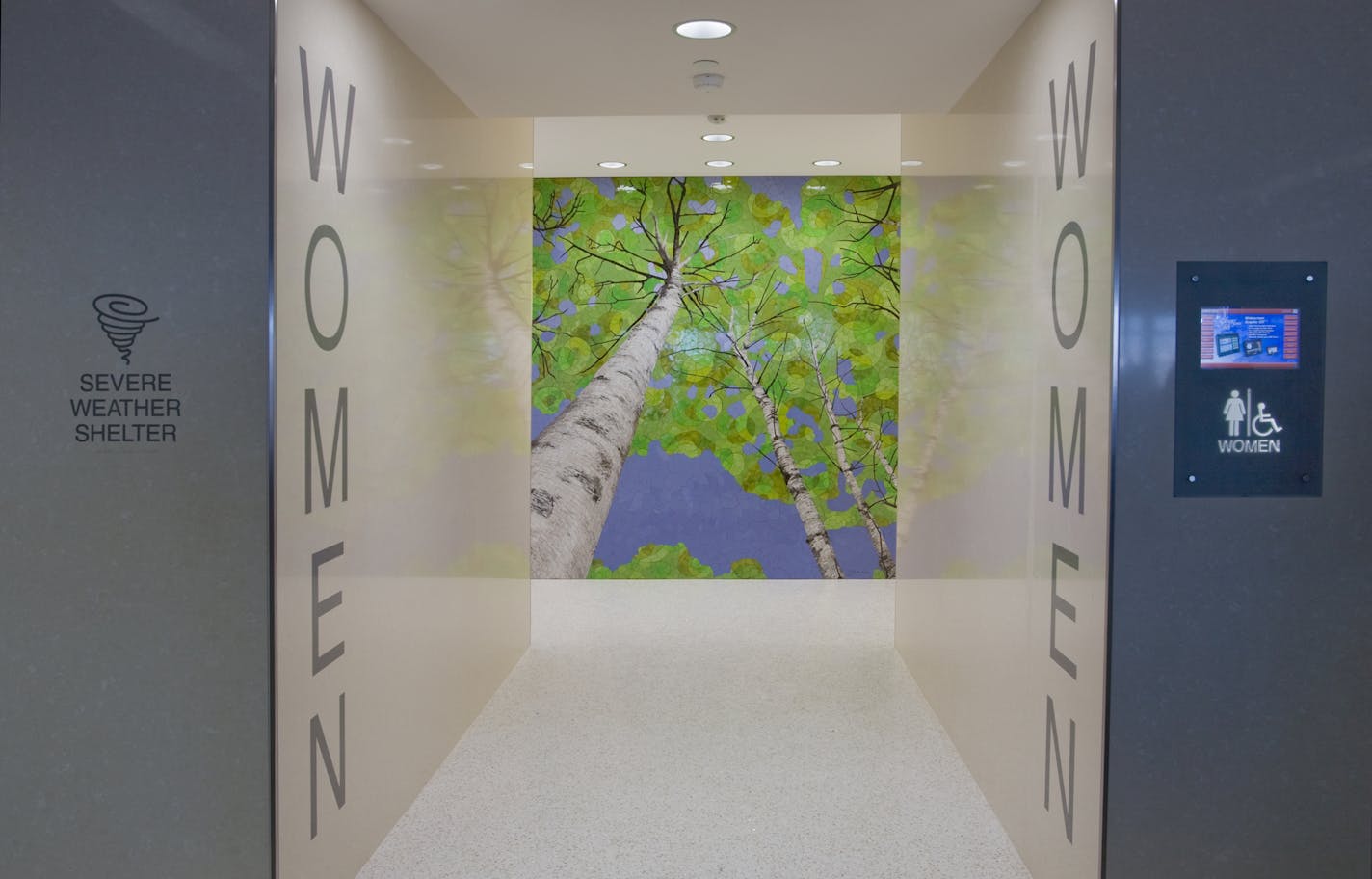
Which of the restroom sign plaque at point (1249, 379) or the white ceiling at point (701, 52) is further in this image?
the white ceiling at point (701, 52)

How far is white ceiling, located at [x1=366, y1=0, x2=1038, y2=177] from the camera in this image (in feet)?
10.6

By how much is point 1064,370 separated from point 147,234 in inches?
93.0

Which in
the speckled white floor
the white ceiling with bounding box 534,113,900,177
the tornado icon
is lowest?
the speckled white floor

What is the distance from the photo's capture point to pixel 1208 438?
254 cm

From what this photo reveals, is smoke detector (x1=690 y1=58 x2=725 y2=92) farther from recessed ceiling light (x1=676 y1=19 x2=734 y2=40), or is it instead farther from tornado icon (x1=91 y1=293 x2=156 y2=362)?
tornado icon (x1=91 y1=293 x2=156 y2=362)

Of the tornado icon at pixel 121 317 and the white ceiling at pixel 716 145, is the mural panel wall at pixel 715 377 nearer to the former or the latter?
the white ceiling at pixel 716 145

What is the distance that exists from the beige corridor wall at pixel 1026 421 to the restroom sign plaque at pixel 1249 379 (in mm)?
188

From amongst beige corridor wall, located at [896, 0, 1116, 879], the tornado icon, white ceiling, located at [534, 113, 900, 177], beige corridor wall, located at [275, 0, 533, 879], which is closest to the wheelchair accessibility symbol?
beige corridor wall, located at [896, 0, 1116, 879]

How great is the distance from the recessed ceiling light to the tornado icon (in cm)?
185

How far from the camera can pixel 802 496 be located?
7723 mm

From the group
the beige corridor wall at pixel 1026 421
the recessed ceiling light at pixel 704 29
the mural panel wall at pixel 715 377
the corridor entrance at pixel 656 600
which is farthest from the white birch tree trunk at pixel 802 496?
the recessed ceiling light at pixel 704 29

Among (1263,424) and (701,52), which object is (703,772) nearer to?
(1263,424)

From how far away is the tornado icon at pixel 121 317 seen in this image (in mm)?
2527

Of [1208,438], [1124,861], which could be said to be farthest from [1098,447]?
[1124,861]
